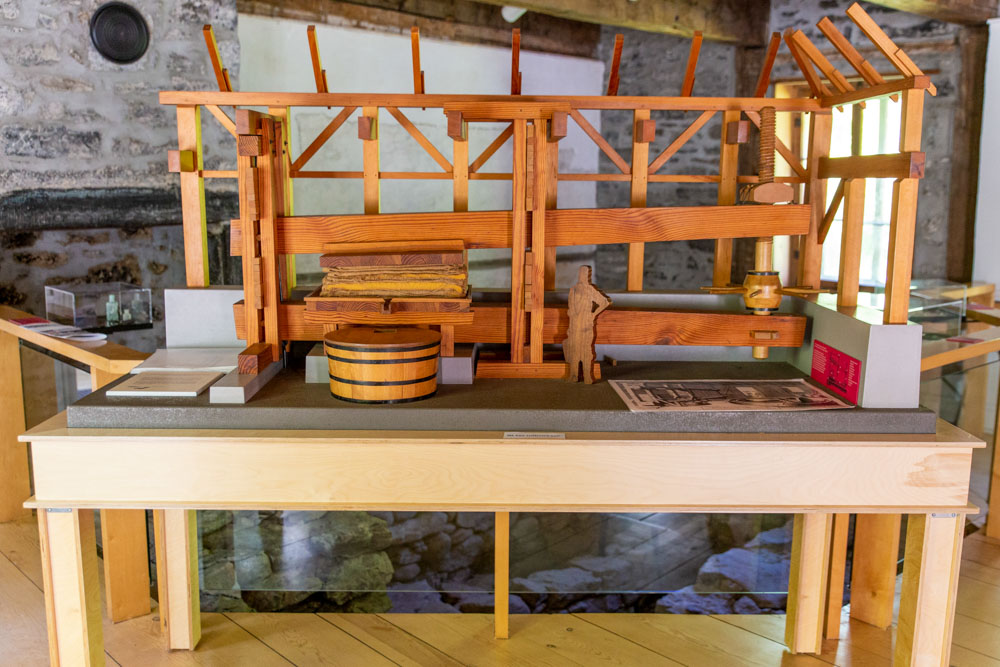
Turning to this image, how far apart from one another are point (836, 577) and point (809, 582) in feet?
0.55

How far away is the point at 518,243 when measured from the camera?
2508mm

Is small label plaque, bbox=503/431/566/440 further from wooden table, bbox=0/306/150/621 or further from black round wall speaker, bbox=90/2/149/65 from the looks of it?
black round wall speaker, bbox=90/2/149/65

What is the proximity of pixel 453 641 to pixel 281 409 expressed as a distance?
4.01ft

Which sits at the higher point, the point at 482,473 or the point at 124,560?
the point at 482,473

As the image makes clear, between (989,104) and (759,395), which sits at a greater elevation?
(989,104)

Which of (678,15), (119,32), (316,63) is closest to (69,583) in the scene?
(316,63)

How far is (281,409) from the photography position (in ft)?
7.33

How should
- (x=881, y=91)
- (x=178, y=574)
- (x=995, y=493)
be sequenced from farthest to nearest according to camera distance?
(x=995, y=493) → (x=178, y=574) → (x=881, y=91)

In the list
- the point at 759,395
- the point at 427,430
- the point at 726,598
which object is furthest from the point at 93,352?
the point at 726,598

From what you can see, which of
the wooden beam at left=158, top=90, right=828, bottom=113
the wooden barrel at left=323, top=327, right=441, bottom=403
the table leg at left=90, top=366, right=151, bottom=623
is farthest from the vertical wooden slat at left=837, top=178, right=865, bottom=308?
the table leg at left=90, top=366, right=151, bottom=623

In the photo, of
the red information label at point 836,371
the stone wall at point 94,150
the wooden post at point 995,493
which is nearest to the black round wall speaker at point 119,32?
the stone wall at point 94,150

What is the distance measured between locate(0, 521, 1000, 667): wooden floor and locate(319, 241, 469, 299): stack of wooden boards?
1256mm

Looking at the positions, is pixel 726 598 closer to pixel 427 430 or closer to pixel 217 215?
pixel 427 430

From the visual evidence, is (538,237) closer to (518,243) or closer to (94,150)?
(518,243)
